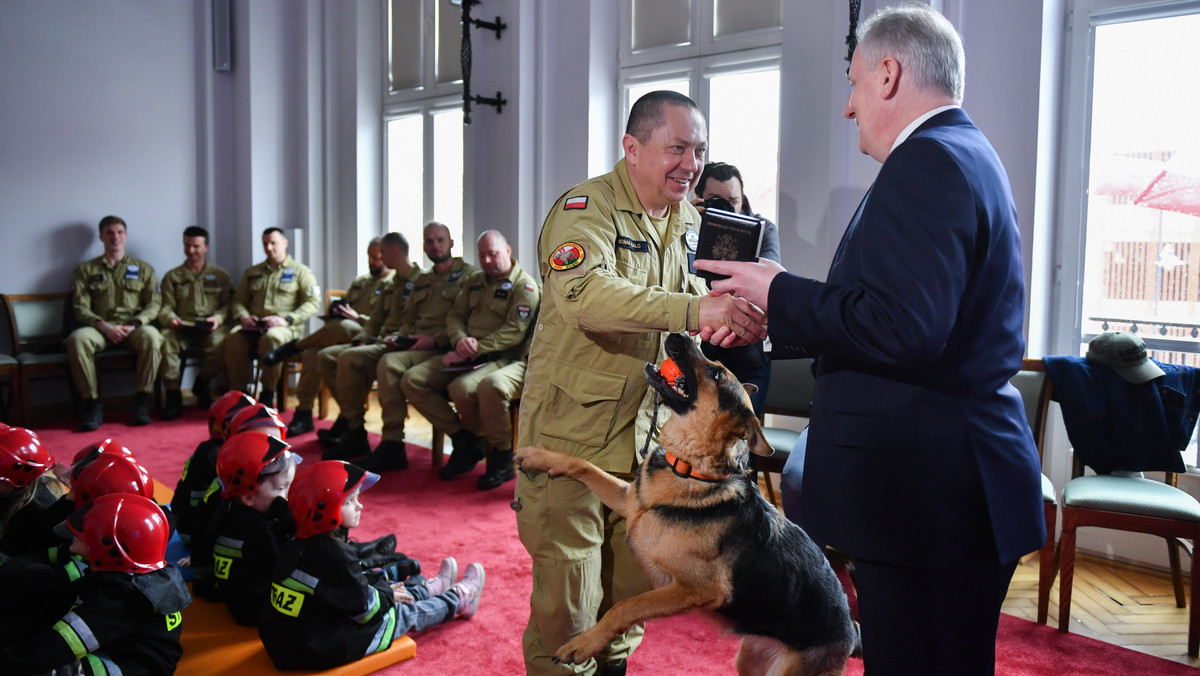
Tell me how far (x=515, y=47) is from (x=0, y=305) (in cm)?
479

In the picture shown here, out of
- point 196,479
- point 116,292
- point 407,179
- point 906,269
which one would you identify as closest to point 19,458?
point 196,479

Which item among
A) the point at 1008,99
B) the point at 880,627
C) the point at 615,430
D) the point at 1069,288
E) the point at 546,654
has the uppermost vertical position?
the point at 1008,99

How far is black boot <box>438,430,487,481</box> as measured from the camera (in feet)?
16.6

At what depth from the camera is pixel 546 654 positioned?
2.01 metres

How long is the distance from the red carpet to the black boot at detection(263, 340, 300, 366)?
157 centimetres

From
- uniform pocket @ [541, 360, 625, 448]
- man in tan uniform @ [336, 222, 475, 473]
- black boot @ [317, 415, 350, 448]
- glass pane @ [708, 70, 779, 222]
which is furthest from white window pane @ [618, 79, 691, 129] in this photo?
uniform pocket @ [541, 360, 625, 448]

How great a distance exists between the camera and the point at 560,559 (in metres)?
1.95

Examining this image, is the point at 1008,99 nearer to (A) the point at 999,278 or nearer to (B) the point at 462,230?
(A) the point at 999,278

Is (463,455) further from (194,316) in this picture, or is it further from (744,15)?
(194,316)

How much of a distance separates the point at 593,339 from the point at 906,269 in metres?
0.92

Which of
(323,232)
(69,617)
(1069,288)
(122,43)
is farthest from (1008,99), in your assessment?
(122,43)

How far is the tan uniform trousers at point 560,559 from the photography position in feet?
6.38

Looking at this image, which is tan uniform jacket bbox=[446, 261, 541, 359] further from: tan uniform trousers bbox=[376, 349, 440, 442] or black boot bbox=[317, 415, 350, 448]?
black boot bbox=[317, 415, 350, 448]

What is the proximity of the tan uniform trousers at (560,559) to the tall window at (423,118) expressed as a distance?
17.2ft
